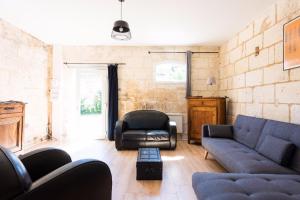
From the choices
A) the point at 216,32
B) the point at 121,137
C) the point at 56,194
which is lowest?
the point at 121,137

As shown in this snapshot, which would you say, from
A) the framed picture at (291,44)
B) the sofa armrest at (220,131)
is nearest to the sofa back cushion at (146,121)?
the sofa armrest at (220,131)

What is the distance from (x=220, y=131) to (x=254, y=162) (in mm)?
1494

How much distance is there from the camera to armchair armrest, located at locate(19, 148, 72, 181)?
1.74m

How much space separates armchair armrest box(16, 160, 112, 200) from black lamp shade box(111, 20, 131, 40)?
6.94ft

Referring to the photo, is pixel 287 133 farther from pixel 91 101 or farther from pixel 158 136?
pixel 91 101

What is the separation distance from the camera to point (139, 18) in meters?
3.78

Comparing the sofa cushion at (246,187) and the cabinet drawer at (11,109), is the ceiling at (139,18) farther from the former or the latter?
the sofa cushion at (246,187)

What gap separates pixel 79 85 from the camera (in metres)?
5.87

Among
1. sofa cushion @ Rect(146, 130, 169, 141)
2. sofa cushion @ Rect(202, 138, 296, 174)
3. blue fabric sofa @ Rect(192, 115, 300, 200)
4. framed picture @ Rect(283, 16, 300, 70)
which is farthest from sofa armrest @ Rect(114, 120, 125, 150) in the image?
framed picture @ Rect(283, 16, 300, 70)

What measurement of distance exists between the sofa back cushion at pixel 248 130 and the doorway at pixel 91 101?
351cm

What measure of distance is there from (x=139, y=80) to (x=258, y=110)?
3077mm

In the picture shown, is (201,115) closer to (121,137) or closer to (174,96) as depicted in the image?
(174,96)

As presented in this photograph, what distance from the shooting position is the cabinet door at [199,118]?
4914 mm

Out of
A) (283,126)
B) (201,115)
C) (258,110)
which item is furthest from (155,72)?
(283,126)
